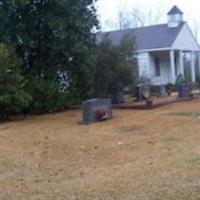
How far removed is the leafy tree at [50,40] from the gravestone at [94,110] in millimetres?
3814

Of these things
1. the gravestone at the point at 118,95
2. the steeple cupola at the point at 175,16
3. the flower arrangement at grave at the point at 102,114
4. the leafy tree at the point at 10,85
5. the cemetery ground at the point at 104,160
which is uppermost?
the steeple cupola at the point at 175,16

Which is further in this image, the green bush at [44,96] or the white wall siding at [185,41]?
the white wall siding at [185,41]

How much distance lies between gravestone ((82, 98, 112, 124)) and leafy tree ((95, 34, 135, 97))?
20.2ft

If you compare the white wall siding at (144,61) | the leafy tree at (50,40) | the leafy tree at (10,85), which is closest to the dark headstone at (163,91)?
the white wall siding at (144,61)

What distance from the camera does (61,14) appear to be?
19.2 meters

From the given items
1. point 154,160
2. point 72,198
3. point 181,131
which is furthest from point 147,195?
point 181,131

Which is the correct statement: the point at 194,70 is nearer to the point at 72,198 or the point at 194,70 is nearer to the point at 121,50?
the point at 121,50

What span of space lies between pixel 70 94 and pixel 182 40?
1535cm

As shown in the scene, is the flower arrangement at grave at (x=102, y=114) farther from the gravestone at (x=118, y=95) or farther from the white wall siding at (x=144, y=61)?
the white wall siding at (x=144, y=61)

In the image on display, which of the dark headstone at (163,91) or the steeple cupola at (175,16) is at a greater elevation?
the steeple cupola at (175,16)

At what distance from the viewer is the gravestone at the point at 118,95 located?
22688 millimetres

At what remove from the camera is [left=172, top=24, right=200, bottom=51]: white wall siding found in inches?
1335

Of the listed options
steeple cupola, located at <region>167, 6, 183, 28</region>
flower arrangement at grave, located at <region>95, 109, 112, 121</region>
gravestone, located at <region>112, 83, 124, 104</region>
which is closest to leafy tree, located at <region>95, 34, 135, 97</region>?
gravestone, located at <region>112, 83, 124, 104</region>

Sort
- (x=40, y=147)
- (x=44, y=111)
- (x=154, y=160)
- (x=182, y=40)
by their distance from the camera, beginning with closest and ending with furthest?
1. (x=154, y=160)
2. (x=40, y=147)
3. (x=44, y=111)
4. (x=182, y=40)
